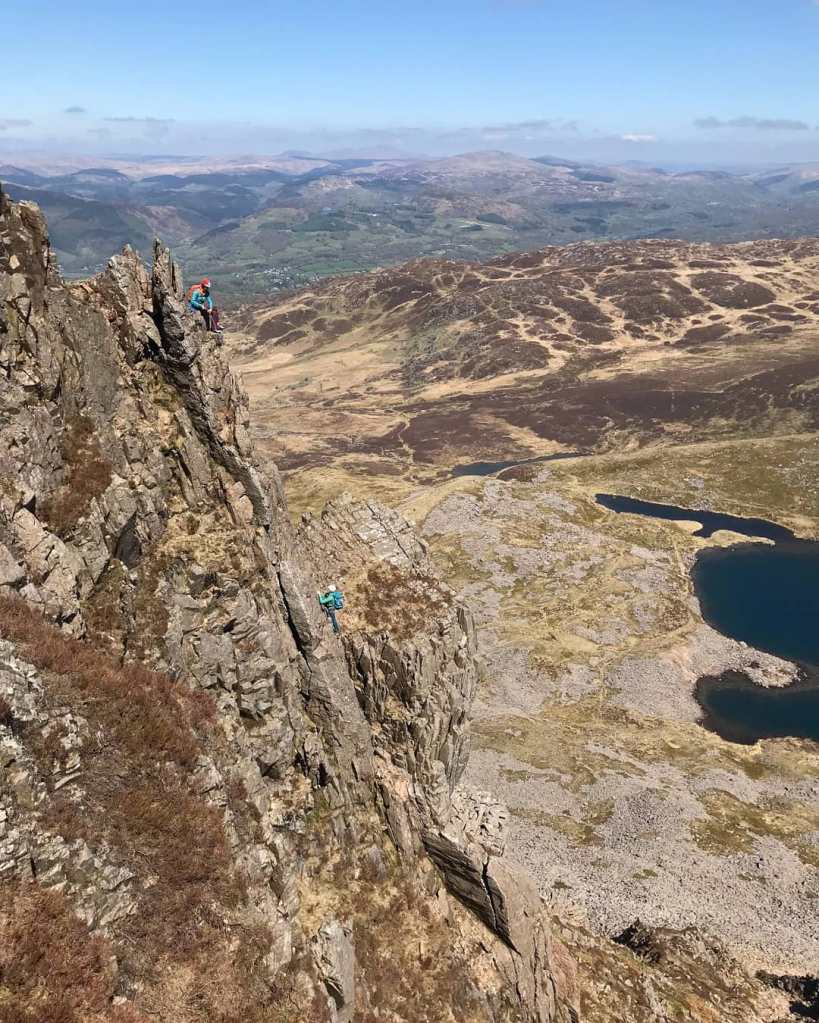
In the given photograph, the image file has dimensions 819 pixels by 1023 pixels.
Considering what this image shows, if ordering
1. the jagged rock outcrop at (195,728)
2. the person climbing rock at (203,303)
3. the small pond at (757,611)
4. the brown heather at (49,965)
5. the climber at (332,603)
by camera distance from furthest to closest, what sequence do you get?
the small pond at (757,611)
the climber at (332,603)
the person climbing rock at (203,303)
the jagged rock outcrop at (195,728)
the brown heather at (49,965)

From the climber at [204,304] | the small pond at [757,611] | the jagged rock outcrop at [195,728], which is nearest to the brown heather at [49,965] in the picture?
the jagged rock outcrop at [195,728]

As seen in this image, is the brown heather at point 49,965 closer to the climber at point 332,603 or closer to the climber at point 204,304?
the climber at point 332,603


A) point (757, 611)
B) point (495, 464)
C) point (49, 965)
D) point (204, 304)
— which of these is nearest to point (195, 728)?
point (49, 965)

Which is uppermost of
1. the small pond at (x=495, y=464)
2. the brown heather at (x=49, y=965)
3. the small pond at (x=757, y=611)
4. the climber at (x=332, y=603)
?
the brown heather at (x=49, y=965)

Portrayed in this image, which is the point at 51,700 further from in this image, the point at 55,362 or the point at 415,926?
the point at 415,926

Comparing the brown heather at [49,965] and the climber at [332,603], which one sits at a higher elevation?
the brown heather at [49,965]

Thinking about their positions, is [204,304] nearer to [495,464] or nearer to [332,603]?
[332,603]

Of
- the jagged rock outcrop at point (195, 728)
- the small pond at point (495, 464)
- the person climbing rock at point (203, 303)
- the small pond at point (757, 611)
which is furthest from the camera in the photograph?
the small pond at point (495, 464)
